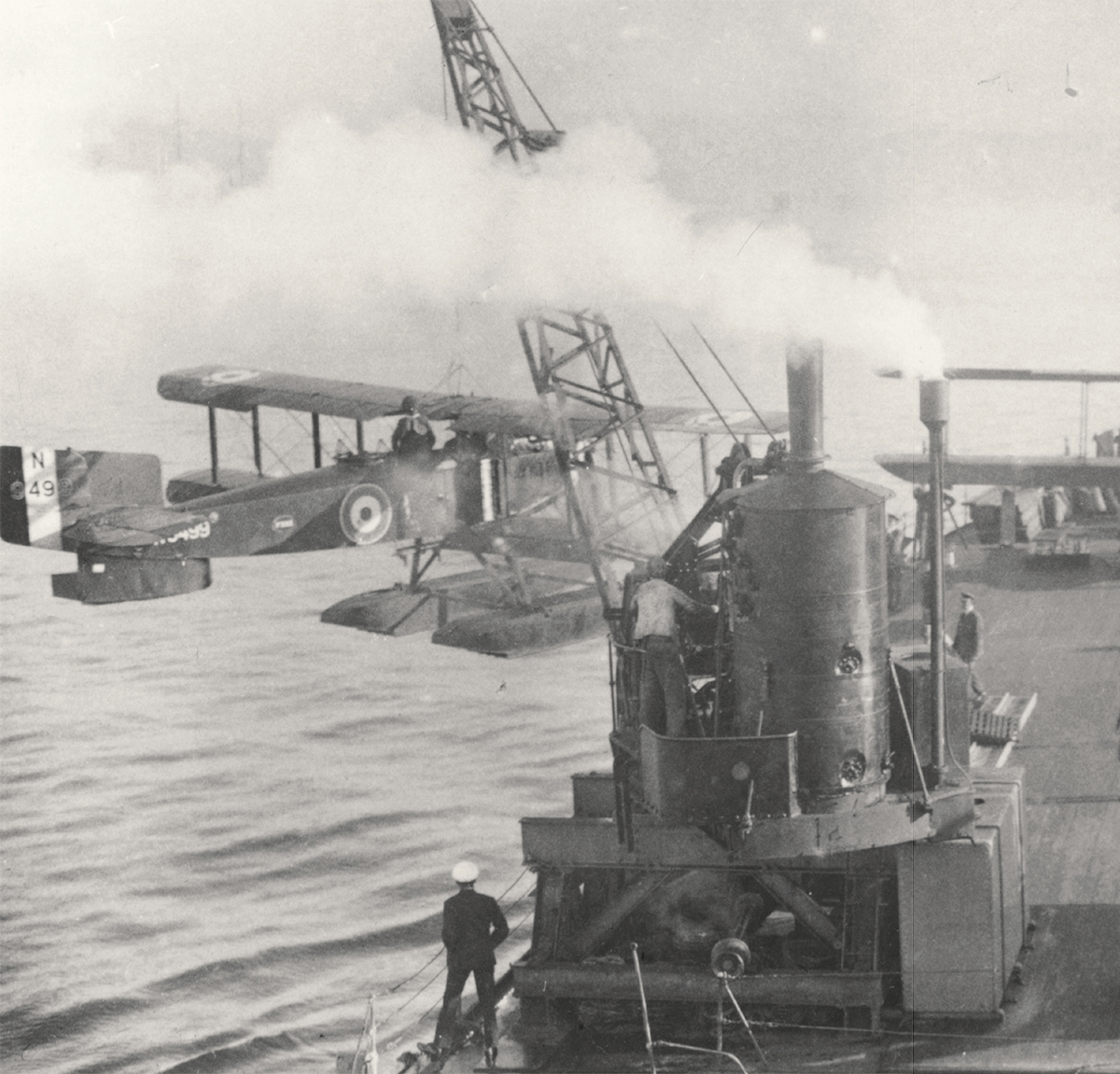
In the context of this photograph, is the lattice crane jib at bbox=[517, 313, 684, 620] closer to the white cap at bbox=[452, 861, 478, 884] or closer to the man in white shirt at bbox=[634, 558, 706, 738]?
the white cap at bbox=[452, 861, 478, 884]

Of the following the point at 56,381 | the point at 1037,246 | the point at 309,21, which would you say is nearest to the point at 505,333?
the point at 309,21

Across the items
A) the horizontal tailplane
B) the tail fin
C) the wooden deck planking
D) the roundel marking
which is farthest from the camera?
the roundel marking

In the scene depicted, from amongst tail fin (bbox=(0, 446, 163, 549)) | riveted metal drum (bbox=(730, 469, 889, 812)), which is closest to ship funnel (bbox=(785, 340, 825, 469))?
riveted metal drum (bbox=(730, 469, 889, 812))

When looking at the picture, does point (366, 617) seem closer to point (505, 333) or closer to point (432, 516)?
point (432, 516)

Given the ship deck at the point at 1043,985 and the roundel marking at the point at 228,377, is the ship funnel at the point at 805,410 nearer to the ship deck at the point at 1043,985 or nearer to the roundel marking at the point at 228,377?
the ship deck at the point at 1043,985

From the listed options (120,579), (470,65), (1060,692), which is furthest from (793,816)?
(470,65)

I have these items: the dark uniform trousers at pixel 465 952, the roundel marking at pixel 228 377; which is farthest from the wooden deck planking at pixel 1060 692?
the roundel marking at pixel 228 377

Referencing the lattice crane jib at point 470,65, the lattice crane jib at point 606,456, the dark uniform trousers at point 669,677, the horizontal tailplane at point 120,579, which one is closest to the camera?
the dark uniform trousers at point 669,677
